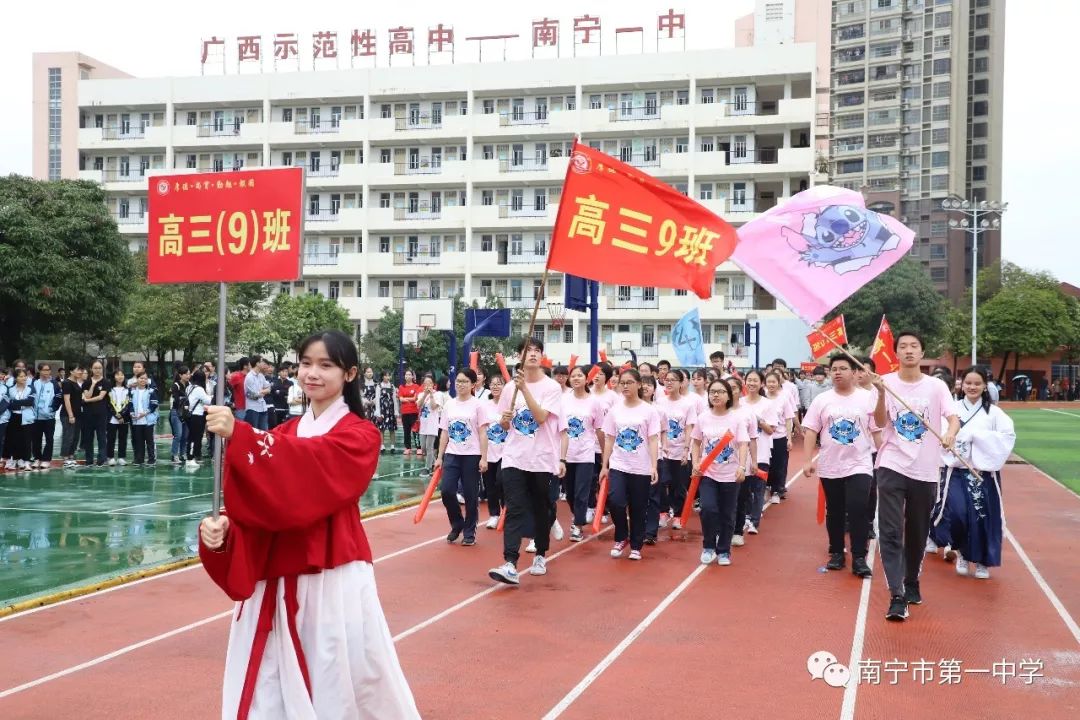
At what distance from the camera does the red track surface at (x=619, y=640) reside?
507cm

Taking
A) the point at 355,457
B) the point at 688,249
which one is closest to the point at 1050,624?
the point at 688,249

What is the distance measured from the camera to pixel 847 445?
26.2 feet

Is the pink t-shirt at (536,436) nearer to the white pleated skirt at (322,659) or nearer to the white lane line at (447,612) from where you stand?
the white lane line at (447,612)

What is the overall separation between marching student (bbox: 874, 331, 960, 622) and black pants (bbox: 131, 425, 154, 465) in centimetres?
1258

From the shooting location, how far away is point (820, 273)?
24.9ft

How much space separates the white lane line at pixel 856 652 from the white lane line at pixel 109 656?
3984 millimetres

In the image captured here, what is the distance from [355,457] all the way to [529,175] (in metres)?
42.7

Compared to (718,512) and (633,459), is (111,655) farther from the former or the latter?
(718,512)

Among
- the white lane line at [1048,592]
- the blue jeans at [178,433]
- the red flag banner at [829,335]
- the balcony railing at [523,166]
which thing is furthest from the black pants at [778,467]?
the balcony railing at [523,166]

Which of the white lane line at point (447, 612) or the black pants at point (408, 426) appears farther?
the black pants at point (408, 426)

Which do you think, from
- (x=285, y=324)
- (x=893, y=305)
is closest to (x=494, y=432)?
(x=285, y=324)

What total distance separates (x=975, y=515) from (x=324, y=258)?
138ft

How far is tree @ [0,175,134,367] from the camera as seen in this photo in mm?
25672

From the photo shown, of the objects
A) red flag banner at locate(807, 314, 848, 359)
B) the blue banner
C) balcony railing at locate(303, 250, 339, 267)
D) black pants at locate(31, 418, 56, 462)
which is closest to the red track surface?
red flag banner at locate(807, 314, 848, 359)
